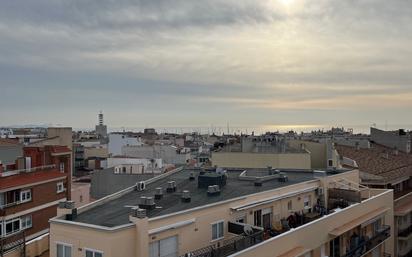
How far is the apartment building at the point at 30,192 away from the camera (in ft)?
123

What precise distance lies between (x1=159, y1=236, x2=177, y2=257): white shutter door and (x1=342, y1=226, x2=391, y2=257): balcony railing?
11461 mm

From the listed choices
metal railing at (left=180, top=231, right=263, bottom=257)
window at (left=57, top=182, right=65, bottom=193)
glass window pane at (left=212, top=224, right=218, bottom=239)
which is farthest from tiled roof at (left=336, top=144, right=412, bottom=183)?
window at (left=57, top=182, right=65, bottom=193)

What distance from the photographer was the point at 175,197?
897 inches

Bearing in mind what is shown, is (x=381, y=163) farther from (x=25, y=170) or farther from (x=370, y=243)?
(x=25, y=170)

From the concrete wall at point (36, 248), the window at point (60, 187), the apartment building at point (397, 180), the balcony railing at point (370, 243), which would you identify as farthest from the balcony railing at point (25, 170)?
the apartment building at point (397, 180)

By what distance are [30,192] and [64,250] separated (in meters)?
23.9

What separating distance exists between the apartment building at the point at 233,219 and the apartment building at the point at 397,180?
23.6ft

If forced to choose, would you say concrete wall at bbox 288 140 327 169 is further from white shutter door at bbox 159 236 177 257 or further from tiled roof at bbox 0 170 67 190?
white shutter door at bbox 159 236 177 257

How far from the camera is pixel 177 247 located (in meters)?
19.0

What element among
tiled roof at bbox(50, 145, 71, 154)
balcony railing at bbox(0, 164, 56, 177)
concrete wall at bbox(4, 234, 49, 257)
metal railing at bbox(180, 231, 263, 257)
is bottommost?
concrete wall at bbox(4, 234, 49, 257)

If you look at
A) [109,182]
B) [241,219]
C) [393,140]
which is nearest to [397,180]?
[393,140]

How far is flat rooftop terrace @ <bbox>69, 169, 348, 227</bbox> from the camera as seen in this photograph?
1919 cm

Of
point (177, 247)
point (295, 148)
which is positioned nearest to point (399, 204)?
A: point (295, 148)

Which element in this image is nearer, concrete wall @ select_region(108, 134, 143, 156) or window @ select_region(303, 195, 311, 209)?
window @ select_region(303, 195, 311, 209)
